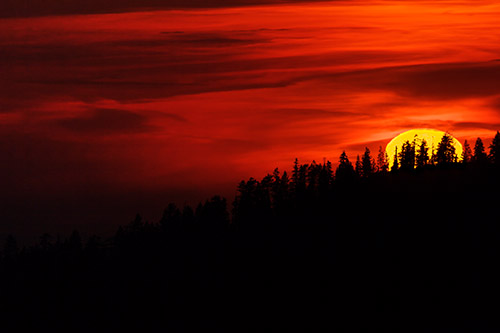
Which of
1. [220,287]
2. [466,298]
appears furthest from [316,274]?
[466,298]

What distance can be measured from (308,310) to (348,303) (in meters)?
9.05

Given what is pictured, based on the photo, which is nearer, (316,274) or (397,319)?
(397,319)

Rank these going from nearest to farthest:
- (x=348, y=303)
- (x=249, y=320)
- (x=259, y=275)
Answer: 1. (x=348, y=303)
2. (x=249, y=320)
3. (x=259, y=275)

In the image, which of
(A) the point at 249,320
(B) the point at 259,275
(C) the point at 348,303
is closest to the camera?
(C) the point at 348,303

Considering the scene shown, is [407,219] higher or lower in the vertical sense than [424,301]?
higher

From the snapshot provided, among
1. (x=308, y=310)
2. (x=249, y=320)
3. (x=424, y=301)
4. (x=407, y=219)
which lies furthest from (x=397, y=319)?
(x=407, y=219)

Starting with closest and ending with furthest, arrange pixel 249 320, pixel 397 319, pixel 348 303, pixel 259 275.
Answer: pixel 397 319, pixel 348 303, pixel 249 320, pixel 259 275

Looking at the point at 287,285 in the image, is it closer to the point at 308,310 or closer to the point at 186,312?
the point at 308,310

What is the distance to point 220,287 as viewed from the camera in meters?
195

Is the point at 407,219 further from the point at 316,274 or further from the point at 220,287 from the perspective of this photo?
the point at 220,287

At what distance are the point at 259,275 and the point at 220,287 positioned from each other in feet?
28.2

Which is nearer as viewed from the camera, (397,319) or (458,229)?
(397,319)

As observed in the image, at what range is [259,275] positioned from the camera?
19262 centimetres

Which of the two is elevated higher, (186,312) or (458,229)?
(458,229)
